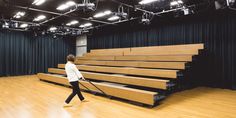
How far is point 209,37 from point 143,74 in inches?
109

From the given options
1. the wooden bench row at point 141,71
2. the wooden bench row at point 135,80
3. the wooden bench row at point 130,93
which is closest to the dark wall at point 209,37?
the wooden bench row at point 141,71

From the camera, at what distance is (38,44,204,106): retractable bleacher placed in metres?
4.18

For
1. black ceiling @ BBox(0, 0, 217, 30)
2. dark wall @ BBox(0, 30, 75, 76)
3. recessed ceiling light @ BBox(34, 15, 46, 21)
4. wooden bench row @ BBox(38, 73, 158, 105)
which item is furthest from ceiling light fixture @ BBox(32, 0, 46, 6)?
dark wall @ BBox(0, 30, 75, 76)

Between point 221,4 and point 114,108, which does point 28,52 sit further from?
point 221,4

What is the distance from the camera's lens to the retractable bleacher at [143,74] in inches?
164

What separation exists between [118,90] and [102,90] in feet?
1.99

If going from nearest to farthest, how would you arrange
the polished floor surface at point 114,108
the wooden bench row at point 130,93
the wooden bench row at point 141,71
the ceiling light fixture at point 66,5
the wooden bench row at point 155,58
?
the polished floor surface at point 114,108 < the wooden bench row at point 130,93 < the wooden bench row at point 141,71 < the wooden bench row at point 155,58 < the ceiling light fixture at point 66,5

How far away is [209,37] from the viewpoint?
6.19m

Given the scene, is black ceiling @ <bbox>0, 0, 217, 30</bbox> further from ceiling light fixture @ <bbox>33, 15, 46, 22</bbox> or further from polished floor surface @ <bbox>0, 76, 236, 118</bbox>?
polished floor surface @ <bbox>0, 76, 236, 118</bbox>

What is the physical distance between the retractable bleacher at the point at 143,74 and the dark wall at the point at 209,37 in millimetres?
690

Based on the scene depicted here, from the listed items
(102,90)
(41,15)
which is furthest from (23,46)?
(102,90)

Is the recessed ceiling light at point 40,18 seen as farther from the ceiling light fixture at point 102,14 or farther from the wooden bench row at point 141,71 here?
the wooden bench row at point 141,71

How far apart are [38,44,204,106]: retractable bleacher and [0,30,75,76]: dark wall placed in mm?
3005

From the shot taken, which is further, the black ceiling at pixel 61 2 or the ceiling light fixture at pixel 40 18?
the ceiling light fixture at pixel 40 18
